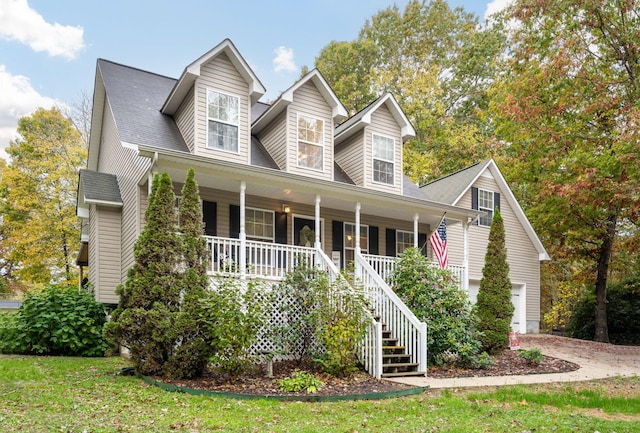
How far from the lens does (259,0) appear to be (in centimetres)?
1745

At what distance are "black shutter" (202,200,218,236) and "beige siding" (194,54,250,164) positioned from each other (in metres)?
1.10

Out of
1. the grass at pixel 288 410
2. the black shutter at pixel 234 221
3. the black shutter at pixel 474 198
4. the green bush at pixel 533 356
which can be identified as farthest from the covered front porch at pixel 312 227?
the black shutter at pixel 474 198

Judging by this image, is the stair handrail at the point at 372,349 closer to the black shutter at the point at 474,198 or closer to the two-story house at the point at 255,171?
the two-story house at the point at 255,171

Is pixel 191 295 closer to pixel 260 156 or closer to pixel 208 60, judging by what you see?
pixel 260 156

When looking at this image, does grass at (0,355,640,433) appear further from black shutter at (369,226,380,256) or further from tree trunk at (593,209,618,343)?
tree trunk at (593,209,618,343)

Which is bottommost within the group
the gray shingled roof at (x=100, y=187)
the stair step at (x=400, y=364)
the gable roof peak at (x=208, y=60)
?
the stair step at (x=400, y=364)

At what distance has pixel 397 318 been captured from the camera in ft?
31.8

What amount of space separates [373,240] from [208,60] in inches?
252

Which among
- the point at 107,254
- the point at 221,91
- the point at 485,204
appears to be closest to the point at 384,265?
the point at 221,91

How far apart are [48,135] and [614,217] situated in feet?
75.9

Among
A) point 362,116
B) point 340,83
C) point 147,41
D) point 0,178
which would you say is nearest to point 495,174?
point 362,116

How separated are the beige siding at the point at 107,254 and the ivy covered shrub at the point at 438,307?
6650 millimetres

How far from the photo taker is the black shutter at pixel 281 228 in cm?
1250

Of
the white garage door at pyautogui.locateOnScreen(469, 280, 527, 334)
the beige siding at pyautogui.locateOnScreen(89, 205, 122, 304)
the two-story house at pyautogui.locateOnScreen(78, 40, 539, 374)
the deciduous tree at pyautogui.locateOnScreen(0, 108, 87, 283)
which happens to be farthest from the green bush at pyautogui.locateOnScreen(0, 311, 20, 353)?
the white garage door at pyautogui.locateOnScreen(469, 280, 527, 334)
